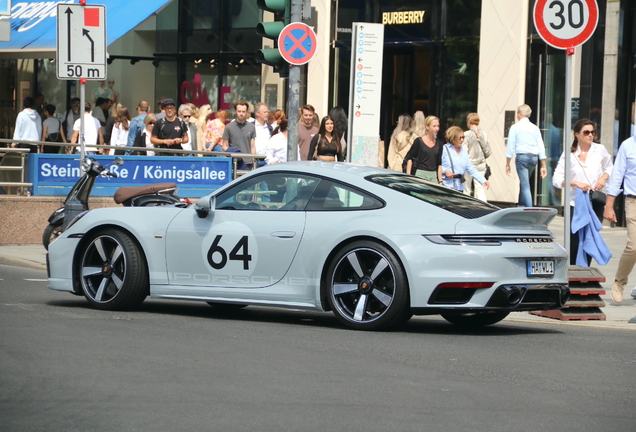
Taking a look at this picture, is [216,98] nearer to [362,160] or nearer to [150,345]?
[362,160]

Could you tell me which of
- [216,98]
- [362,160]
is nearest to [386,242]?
[362,160]

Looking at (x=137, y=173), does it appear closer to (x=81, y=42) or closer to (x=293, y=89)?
(x=81, y=42)

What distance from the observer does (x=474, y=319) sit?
9438 millimetres

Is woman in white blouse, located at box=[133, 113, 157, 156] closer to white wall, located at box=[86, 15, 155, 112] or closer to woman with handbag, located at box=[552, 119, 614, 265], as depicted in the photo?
woman with handbag, located at box=[552, 119, 614, 265]

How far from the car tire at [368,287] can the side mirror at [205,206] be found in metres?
1.22

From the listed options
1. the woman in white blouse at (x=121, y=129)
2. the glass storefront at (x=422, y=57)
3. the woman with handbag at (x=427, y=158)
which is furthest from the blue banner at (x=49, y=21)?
the woman with handbag at (x=427, y=158)

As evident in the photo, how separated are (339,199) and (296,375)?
8.32ft

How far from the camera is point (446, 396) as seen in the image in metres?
6.07

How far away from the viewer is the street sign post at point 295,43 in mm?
12977

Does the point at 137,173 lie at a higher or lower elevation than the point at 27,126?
lower

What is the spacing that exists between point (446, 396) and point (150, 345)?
2289mm

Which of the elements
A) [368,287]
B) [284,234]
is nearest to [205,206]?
[284,234]

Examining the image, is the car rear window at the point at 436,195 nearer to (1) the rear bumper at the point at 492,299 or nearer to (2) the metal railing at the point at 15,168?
(1) the rear bumper at the point at 492,299

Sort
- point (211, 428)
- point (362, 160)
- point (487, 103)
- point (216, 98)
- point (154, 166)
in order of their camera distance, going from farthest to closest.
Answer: point (216, 98)
point (487, 103)
point (154, 166)
point (362, 160)
point (211, 428)
